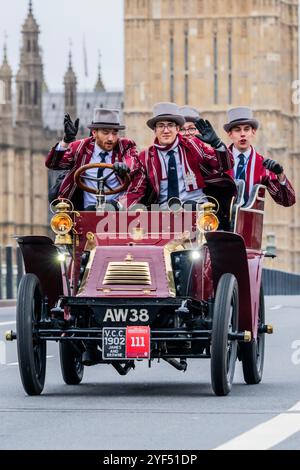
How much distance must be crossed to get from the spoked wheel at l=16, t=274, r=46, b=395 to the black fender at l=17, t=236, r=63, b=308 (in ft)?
1.09

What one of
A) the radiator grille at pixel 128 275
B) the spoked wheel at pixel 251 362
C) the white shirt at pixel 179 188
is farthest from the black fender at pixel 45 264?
the spoked wheel at pixel 251 362

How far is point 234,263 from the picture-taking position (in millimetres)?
11547

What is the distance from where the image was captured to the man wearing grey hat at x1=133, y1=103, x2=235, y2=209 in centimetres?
1219

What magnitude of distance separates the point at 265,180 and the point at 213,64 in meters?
101

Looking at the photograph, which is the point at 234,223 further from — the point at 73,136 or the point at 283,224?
the point at 283,224

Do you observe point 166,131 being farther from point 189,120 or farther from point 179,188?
point 189,120

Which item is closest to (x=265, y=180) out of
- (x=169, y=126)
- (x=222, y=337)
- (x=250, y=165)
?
(x=250, y=165)

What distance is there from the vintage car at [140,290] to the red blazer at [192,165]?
0.18m

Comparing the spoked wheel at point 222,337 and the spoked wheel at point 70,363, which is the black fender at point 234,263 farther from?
the spoked wheel at point 70,363

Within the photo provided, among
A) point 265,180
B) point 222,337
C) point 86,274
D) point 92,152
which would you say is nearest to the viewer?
point 222,337

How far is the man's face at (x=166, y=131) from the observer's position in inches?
479

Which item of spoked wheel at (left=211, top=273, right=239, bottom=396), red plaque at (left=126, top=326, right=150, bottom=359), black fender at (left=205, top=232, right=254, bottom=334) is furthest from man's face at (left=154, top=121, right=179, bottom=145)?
red plaque at (left=126, top=326, right=150, bottom=359)

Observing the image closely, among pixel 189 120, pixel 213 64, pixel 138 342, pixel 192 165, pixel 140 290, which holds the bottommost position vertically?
pixel 138 342

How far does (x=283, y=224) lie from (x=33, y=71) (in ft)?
55.7
